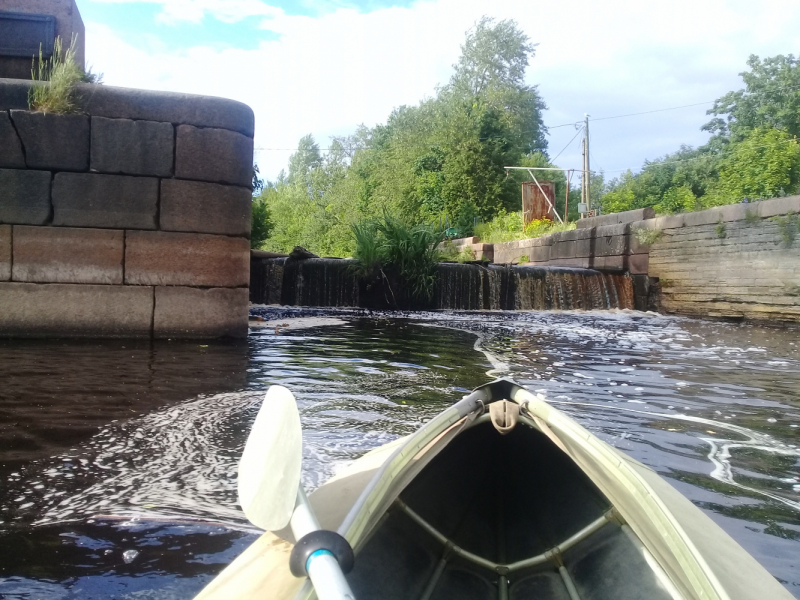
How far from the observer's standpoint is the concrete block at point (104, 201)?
19.5 feet

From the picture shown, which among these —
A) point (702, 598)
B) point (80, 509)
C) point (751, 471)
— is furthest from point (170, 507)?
point (751, 471)

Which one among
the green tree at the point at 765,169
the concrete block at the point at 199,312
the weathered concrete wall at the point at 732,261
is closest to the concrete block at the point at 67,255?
the concrete block at the point at 199,312

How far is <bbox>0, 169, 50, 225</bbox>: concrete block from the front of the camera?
584cm

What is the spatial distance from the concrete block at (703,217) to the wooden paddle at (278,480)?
12759 mm

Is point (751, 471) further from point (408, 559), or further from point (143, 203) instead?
point (143, 203)

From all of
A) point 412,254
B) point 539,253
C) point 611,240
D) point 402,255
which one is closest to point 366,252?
point 402,255

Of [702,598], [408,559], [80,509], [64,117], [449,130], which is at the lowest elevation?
[80,509]

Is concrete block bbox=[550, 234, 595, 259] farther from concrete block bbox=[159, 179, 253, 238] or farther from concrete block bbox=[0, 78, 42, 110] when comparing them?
concrete block bbox=[0, 78, 42, 110]

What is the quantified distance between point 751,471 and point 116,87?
5.85 metres

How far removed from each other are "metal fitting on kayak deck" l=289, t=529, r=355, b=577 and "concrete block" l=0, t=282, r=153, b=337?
5732 millimetres

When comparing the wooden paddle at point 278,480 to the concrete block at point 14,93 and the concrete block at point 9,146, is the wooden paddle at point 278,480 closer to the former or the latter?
the concrete block at point 9,146

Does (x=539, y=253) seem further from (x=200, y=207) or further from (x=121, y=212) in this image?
(x=121, y=212)

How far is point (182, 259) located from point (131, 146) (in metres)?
1.12

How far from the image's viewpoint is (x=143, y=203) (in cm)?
613
